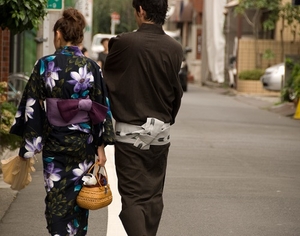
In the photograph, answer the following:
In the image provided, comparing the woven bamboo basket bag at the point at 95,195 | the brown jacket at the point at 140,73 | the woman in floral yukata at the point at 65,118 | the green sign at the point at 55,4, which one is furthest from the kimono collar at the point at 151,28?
the green sign at the point at 55,4

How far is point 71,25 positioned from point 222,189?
4.56m

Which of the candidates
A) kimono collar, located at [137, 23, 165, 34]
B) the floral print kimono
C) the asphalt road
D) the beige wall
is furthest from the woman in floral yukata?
the beige wall

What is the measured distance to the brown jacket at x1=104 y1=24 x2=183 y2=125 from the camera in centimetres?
573

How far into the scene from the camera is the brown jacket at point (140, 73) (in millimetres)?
5730

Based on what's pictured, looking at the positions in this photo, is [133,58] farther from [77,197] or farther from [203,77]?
[203,77]

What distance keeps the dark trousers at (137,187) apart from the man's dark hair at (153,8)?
85cm

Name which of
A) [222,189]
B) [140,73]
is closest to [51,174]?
[140,73]

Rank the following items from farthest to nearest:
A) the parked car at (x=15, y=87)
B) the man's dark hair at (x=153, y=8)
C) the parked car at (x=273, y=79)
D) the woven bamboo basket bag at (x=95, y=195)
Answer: the parked car at (x=273, y=79)
the parked car at (x=15, y=87)
the man's dark hair at (x=153, y=8)
the woven bamboo basket bag at (x=95, y=195)

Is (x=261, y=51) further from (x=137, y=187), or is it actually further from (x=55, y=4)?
(x=137, y=187)

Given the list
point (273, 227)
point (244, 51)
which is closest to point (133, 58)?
point (273, 227)

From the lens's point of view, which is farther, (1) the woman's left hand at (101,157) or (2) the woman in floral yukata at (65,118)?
(1) the woman's left hand at (101,157)

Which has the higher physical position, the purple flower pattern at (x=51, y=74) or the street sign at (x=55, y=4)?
the street sign at (x=55, y=4)

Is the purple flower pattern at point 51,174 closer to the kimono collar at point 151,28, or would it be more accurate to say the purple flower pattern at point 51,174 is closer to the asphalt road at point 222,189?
the kimono collar at point 151,28

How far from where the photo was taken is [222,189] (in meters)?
9.76
